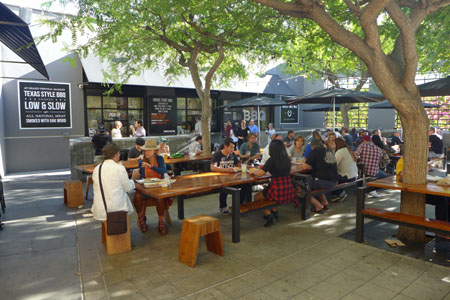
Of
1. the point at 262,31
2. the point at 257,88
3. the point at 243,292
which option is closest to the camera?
the point at 243,292

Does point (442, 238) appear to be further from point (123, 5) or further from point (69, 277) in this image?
point (123, 5)

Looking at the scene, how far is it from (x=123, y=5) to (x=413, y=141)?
6593 millimetres

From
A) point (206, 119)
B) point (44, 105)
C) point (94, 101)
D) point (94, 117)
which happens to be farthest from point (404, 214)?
point (94, 101)

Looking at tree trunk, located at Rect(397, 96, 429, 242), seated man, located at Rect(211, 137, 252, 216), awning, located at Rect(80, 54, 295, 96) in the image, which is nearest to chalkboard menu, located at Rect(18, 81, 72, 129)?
awning, located at Rect(80, 54, 295, 96)

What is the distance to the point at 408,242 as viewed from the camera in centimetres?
500

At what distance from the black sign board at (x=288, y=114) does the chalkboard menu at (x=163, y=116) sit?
8.23 metres

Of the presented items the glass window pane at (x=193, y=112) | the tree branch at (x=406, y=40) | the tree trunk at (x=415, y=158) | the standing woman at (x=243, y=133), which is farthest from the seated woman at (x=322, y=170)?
the glass window pane at (x=193, y=112)

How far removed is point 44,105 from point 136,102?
405cm

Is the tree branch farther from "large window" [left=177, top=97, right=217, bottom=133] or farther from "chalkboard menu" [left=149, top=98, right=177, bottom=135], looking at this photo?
"large window" [left=177, top=97, right=217, bottom=133]

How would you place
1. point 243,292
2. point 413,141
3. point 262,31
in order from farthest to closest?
point 262,31, point 413,141, point 243,292

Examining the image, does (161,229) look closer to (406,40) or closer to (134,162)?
(134,162)

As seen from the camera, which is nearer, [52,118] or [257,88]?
[52,118]

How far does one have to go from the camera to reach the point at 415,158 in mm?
4953

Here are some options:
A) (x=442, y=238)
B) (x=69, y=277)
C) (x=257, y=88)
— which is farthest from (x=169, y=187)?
(x=257, y=88)
